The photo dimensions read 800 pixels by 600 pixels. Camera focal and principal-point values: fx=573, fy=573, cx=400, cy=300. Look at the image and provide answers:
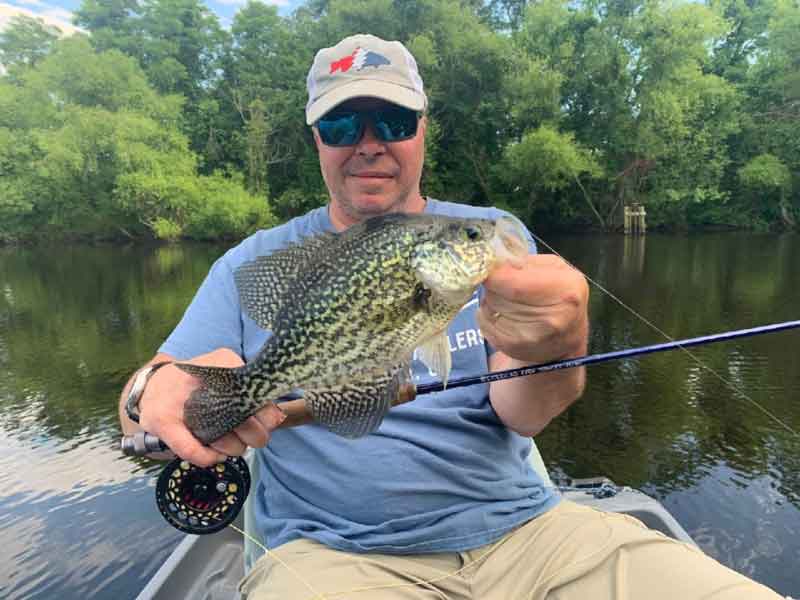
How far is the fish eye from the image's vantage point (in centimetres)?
186

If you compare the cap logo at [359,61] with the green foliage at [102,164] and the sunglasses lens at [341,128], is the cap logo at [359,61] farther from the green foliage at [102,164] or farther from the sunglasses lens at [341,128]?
the green foliage at [102,164]

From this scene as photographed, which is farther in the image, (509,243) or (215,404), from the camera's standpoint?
(215,404)

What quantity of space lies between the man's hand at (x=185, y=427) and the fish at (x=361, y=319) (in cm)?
4

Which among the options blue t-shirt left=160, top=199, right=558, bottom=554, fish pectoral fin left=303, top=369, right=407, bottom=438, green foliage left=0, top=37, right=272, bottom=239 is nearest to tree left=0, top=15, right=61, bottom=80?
green foliage left=0, top=37, right=272, bottom=239

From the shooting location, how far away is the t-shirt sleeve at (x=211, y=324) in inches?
104

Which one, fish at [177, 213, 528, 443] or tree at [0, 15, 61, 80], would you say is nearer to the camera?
fish at [177, 213, 528, 443]

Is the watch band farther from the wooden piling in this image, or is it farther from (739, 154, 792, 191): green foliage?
(739, 154, 792, 191): green foliage

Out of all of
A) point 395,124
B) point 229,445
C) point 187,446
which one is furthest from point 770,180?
point 187,446

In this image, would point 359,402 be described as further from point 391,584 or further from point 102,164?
point 102,164

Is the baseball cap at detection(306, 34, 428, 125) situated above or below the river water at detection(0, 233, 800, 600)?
above

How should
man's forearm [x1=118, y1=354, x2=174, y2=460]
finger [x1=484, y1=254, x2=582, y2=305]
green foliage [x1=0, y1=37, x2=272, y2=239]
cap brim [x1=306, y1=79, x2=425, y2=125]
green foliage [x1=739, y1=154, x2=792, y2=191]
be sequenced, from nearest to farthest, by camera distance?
finger [x1=484, y1=254, x2=582, y2=305] < man's forearm [x1=118, y1=354, x2=174, y2=460] < cap brim [x1=306, y1=79, x2=425, y2=125] < green foliage [x1=739, y1=154, x2=792, y2=191] < green foliage [x1=0, y1=37, x2=272, y2=239]

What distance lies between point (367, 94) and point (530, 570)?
7.41 feet

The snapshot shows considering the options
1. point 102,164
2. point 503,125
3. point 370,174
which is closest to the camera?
point 370,174

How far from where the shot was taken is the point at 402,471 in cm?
246
